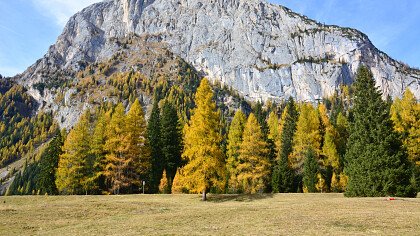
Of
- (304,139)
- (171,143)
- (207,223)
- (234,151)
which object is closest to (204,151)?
(207,223)

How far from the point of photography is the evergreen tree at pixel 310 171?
50.4 metres

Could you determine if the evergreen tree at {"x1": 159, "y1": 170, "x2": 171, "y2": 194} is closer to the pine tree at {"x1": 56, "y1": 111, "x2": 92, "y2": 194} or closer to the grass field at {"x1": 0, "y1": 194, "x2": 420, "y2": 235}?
the pine tree at {"x1": 56, "y1": 111, "x2": 92, "y2": 194}

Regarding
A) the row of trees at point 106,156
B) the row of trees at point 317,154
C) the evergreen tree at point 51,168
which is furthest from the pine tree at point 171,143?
the evergreen tree at point 51,168

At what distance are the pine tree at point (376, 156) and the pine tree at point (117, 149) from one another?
28.7m

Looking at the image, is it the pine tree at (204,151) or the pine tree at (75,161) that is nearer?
the pine tree at (204,151)

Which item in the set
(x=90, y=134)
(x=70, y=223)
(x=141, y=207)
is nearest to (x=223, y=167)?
(x=141, y=207)

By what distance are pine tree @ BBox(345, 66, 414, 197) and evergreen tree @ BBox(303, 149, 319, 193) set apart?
38.2 ft

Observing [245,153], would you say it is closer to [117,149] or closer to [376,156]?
[117,149]

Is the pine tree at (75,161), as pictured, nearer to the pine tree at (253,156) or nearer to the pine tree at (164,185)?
the pine tree at (164,185)

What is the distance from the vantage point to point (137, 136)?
161 feet

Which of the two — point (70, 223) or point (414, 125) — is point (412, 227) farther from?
point (414, 125)

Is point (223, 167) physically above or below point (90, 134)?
below

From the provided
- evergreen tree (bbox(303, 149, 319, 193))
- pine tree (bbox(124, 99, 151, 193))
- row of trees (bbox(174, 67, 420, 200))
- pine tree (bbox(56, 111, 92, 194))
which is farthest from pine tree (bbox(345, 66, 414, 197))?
pine tree (bbox(56, 111, 92, 194))

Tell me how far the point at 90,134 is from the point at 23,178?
129 metres
